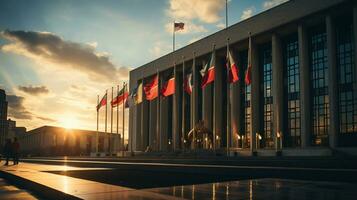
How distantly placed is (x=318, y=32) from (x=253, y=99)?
1253 cm

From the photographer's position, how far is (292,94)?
51000mm

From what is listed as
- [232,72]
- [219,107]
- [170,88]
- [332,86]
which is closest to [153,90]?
[170,88]

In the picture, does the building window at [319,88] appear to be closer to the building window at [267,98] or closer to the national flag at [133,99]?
the building window at [267,98]

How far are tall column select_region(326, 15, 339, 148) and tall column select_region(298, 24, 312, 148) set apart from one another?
3.34 meters

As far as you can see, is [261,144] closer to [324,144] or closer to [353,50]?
A: [324,144]

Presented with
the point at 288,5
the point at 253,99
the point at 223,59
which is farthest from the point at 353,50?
the point at 223,59

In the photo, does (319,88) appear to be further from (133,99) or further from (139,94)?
(133,99)

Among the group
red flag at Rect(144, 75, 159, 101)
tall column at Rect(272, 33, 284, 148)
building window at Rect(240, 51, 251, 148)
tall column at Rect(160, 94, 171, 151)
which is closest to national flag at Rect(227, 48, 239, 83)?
red flag at Rect(144, 75, 159, 101)

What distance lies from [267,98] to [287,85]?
12.1 feet

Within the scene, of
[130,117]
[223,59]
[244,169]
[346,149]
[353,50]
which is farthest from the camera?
[130,117]

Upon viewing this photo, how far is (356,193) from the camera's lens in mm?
6613

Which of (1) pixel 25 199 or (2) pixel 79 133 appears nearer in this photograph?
(1) pixel 25 199

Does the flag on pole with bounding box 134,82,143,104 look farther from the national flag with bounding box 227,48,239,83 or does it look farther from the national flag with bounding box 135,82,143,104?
the national flag with bounding box 227,48,239,83

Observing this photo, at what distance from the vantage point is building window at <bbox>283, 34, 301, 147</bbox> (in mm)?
50094
